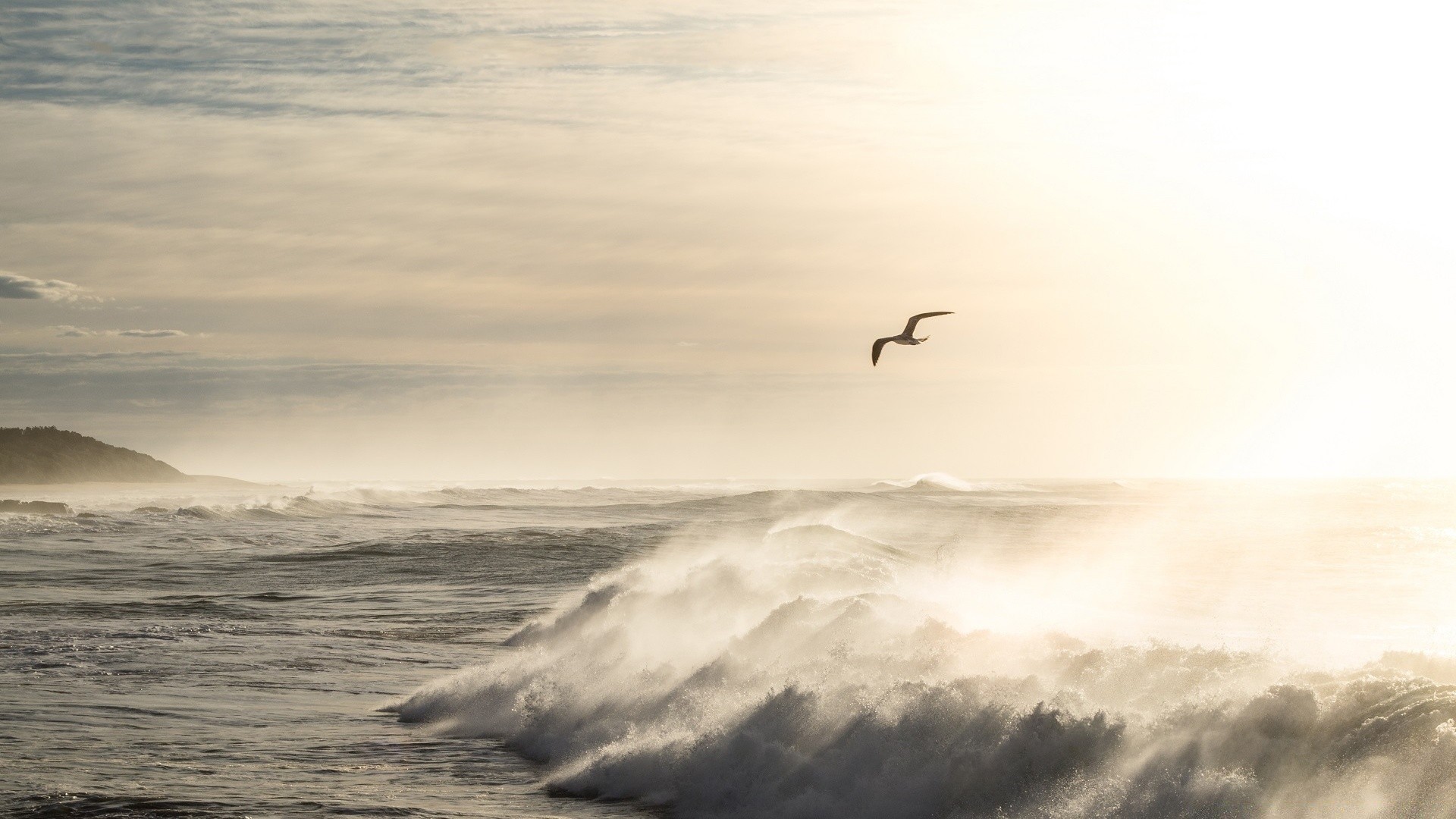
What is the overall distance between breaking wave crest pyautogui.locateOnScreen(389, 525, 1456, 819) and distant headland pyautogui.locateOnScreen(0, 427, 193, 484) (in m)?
97.8

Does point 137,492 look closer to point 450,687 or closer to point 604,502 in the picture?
point 604,502

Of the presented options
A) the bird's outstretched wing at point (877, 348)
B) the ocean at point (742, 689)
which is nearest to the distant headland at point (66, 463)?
the ocean at point (742, 689)

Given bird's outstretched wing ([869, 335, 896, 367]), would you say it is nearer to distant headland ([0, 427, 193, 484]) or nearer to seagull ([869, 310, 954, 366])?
seagull ([869, 310, 954, 366])

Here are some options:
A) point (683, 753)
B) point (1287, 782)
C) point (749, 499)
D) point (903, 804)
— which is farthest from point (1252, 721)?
point (749, 499)

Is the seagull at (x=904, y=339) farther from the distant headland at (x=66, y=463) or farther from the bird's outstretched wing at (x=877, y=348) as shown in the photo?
the distant headland at (x=66, y=463)

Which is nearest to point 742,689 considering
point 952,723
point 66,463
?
point 952,723

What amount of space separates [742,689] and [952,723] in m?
2.77

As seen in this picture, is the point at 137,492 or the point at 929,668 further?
the point at 137,492

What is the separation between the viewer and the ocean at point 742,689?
7.43 m

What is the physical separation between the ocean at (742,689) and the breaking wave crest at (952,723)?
0.9 inches

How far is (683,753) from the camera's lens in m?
9.22

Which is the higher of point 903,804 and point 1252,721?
point 1252,721

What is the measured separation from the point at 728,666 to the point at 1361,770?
18.7 feet

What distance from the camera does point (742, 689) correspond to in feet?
35.0
